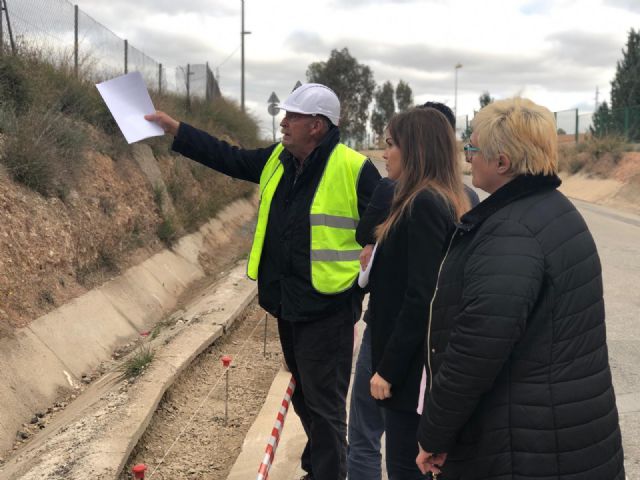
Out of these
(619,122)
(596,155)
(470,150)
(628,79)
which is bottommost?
(470,150)

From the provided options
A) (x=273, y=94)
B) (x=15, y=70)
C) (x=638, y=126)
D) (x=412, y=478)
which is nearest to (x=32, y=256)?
(x=15, y=70)

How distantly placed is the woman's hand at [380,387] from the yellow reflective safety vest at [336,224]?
2.04ft

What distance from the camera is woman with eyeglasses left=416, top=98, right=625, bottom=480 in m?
1.82

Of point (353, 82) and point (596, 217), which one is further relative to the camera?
point (353, 82)

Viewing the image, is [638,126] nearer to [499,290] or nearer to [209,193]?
[209,193]

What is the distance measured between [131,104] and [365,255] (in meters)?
1.64

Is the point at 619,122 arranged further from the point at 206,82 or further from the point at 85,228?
→ the point at 85,228

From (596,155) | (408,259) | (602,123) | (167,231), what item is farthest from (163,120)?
(602,123)

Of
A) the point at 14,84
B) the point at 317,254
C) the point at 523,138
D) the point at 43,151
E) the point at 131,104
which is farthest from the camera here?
the point at 14,84

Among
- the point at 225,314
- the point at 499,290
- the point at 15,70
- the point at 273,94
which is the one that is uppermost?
the point at 273,94

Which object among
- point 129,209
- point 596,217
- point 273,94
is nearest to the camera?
point 129,209

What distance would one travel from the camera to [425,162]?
2629 mm

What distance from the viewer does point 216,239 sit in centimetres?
1173

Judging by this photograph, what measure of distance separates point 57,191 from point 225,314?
7.09 ft
